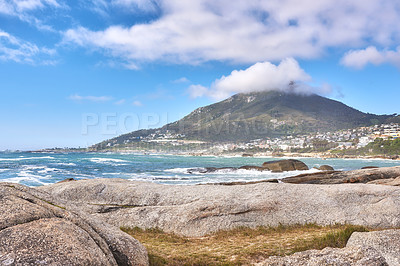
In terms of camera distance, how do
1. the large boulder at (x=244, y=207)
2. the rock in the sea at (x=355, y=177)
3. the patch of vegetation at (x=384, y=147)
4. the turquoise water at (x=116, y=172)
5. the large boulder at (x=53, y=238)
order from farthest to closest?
1. the patch of vegetation at (x=384, y=147)
2. the turquoise water at (x=116, y=172)
3. the rock in the sea at (x=355, y=177)
4. the large boulder at (x=244, y=207)
5. the large boulder at (x=53, y=238)

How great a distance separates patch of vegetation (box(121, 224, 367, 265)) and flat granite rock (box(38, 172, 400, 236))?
25.2 inches

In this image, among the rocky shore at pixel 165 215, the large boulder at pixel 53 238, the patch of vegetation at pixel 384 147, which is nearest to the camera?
the large boulder at pixel 53 238

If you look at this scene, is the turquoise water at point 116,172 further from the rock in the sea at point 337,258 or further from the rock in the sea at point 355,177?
the rock in the sea at point 337,258

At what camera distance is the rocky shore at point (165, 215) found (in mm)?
5500

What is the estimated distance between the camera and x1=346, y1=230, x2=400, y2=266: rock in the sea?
26.3 ft

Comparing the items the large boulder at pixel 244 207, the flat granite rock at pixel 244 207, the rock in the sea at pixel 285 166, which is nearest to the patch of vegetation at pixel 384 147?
the rock in the sea at pixel 285 166

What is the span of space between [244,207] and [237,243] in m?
3.48

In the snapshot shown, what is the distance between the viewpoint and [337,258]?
21.4 ft

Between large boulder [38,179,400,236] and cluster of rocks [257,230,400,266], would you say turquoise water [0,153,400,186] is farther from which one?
cluster of rocks [257,230,400,266]

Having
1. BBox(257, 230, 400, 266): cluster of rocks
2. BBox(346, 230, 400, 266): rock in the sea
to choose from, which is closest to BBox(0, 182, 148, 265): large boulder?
BBox(257, 230, 400, 266): cluster of rocks

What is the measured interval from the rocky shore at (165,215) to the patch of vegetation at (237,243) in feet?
2.09

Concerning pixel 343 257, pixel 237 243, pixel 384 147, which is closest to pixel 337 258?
pixel 343 257

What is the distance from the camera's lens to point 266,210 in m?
14.5

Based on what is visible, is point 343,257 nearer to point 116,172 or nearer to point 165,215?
point 165,215
